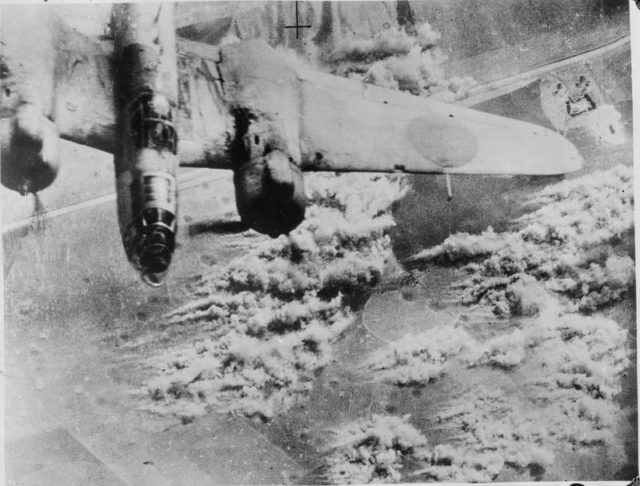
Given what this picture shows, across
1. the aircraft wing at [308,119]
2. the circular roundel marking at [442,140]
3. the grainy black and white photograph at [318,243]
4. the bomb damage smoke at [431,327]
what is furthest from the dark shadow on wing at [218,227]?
the circular roundel marking at [442,140]

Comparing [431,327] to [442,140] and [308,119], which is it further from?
[308,119]

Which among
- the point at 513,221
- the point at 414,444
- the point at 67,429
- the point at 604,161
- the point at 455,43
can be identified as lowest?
the point at 414,444

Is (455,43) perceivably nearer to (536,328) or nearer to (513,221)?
(513,221)

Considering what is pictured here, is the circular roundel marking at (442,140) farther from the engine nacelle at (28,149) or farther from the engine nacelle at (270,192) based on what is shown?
the engine nacelle at (28,149)

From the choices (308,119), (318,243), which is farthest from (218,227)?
(308,119)

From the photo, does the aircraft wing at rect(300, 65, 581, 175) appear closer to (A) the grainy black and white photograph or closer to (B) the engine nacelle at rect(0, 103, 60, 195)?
(A) the grainy black and white photograph

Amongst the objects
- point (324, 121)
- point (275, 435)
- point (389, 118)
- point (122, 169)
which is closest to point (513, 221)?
point (389, 118)
